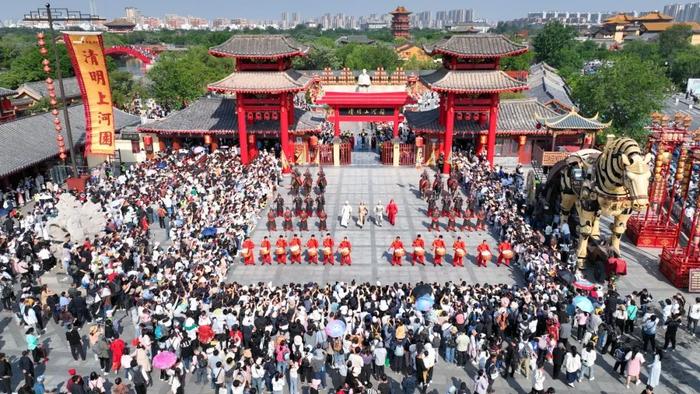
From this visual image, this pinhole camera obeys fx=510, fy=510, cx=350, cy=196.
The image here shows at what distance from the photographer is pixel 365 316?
14.4 m

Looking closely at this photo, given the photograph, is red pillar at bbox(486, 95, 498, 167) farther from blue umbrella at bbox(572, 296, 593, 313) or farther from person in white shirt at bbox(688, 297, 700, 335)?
blue umbrella at bbox(572, 296, 593, 313)

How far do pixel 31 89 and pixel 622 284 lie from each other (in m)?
50.5

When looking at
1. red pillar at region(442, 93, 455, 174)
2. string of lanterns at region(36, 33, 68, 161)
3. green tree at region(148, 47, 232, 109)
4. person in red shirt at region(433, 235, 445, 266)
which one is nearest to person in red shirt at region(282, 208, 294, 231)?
person in red shirt at region(433, 235, 445, 266)

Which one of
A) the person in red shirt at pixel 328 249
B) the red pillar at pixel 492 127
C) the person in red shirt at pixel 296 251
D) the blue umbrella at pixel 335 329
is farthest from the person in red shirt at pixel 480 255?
the red pillar at pixel 492 127

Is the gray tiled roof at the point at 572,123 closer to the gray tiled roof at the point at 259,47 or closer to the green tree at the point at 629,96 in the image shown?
the green tree at the point at 629,96

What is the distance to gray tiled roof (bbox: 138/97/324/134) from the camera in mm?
34906

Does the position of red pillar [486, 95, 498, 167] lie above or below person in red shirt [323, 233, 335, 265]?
above

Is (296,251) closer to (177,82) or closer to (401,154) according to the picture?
(401,154)

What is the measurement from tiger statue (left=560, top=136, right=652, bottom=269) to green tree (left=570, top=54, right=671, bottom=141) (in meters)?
18.1

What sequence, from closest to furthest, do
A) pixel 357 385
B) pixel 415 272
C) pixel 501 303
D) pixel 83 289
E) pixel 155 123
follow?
pixel 357 385 < pixel 501 303 < pixel 83 289 < pixel 415 272 < pixel 155 123

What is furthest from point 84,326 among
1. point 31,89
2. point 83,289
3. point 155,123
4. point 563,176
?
point 31,89

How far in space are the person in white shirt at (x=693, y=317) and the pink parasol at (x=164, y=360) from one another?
587 inches

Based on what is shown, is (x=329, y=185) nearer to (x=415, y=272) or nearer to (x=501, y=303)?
(x=415, y=272)

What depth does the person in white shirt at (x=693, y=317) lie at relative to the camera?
15250 millimetres
